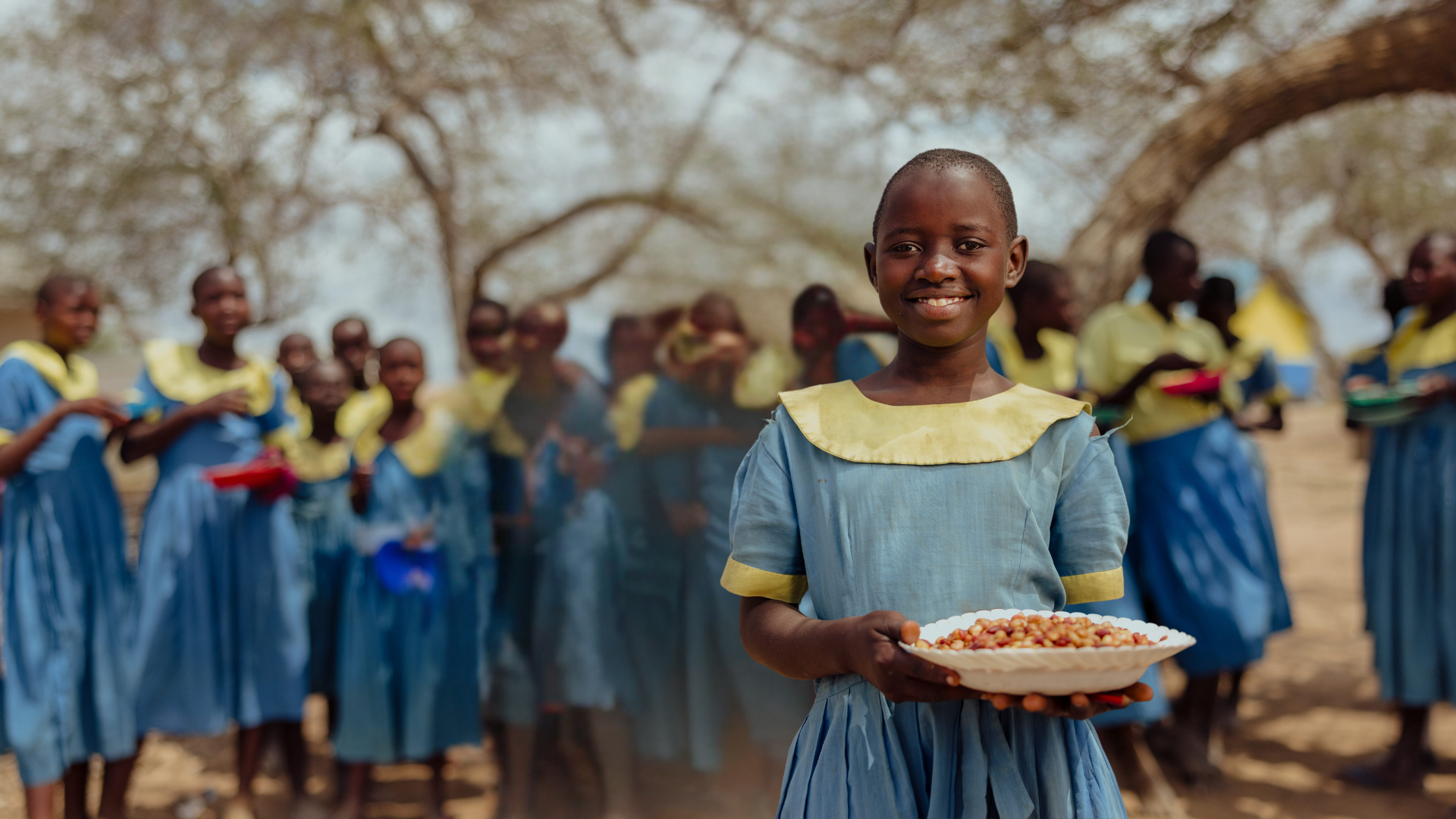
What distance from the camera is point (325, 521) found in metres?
4.26

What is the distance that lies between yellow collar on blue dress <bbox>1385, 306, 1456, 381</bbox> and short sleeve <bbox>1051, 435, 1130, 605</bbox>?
3.23m

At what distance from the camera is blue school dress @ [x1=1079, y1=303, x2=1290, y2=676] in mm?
3967

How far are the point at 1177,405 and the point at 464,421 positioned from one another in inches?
107

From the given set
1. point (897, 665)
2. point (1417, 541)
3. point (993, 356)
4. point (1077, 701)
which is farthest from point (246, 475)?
point (1417, 541)

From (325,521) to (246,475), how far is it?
741 mm

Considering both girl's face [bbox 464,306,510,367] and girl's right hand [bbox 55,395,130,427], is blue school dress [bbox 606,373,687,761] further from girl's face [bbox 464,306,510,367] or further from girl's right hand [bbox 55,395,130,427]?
girl's right hand [bbox 55,395,130,427]

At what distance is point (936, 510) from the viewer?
1.38 m

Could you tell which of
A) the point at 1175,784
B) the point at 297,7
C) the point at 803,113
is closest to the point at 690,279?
the point at 803,113

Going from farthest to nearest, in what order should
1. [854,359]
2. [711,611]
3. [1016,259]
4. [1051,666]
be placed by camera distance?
[711,611] < [854,359] < [1016,259] < [1051,666]

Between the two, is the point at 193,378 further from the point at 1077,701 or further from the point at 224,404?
Answer: the point at 1077,701

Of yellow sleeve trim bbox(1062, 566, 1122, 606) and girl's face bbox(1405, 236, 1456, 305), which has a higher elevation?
girl's face bbox(1405, 236, 1456, 305)

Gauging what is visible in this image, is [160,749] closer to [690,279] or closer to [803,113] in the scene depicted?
[690,279]

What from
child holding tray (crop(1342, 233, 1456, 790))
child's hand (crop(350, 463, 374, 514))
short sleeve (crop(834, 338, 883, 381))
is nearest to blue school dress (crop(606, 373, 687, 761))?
short sleeve (crop(834, 338, 883, 381))

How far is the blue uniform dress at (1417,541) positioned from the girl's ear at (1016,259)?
3.17 m
